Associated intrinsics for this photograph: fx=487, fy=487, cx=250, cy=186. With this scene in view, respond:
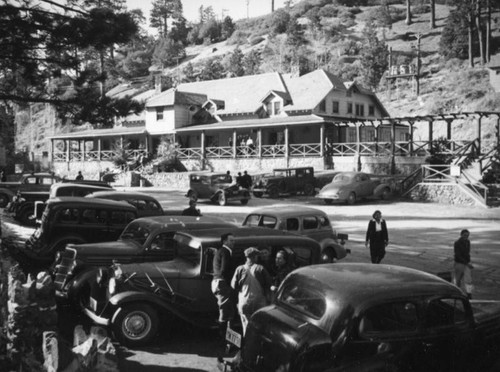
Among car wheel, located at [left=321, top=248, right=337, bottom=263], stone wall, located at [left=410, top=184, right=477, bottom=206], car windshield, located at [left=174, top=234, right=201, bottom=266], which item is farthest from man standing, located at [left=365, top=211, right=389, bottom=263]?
stone wall, located at [left=410, top=184, right=477, bottom=206]

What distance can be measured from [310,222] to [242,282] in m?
6.05

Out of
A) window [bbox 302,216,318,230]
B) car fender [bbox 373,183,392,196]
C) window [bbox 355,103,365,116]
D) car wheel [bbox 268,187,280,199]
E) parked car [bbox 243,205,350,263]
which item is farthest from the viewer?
window [bbox 355,103,365,116]

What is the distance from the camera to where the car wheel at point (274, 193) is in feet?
93.8

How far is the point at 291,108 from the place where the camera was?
3938cm

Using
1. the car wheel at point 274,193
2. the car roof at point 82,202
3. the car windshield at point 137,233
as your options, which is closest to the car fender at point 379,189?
the car wheel at point 274,193

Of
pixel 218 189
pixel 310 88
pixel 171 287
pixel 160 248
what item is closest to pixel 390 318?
pixel 171 287

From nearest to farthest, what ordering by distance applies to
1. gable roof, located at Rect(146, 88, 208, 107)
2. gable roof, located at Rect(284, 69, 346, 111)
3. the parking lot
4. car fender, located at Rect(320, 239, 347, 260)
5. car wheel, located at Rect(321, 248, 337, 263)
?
the parking lot → car wheel, located at Rect(321, 248, 337, 263) → car fender, located at Rect(320, 239, 347, 260) → gable roof, located at Rect(284, 69, 346, 111) → gable roof, located at Rect(146, 88, 208, 107)

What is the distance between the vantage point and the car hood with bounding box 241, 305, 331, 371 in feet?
16.2

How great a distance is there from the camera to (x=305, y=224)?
41.4 feet

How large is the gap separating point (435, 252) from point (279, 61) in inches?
2981

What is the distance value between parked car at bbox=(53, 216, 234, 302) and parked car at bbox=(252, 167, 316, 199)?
18.5 m

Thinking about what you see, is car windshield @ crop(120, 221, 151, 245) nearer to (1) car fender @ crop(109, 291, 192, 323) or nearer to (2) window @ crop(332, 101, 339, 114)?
(1) car fender @ crop(109, 291, 192, 323)

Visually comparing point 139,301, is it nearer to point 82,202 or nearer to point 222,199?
point 82,202

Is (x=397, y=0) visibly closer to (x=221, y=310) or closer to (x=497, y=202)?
(x=497, y=202)
